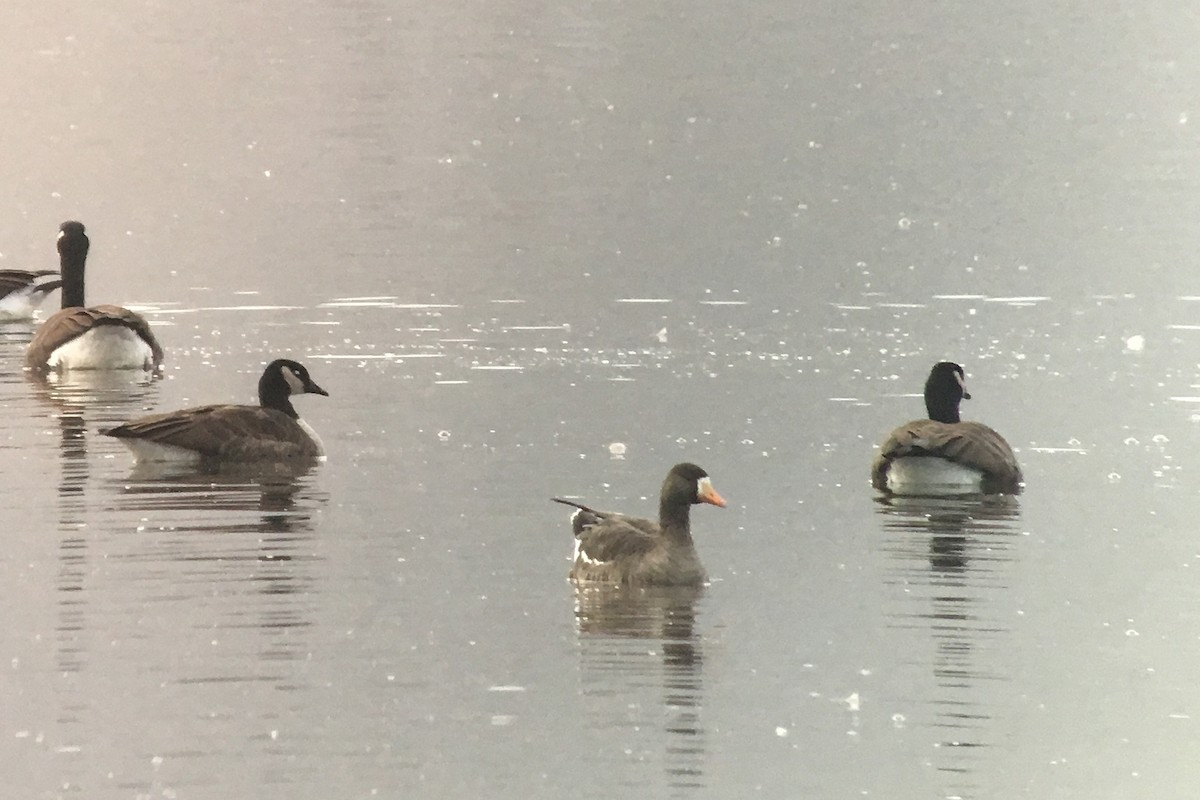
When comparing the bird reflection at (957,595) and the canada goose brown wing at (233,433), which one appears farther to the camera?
the canada goose brown wing at (233,433)

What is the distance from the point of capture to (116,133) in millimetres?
47719

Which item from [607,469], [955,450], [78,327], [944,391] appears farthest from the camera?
[78,327]

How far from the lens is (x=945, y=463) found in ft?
55.9

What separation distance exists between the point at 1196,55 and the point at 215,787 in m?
63.2

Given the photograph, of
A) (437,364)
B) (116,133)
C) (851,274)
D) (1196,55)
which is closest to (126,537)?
(437,364)

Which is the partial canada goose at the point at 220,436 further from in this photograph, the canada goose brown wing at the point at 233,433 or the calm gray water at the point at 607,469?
the calm gray water at the point at 607,469

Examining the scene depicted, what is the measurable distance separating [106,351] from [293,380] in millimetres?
4149

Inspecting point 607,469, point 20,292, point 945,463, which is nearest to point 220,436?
point 607,469

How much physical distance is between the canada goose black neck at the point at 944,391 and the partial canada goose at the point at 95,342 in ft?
24.7

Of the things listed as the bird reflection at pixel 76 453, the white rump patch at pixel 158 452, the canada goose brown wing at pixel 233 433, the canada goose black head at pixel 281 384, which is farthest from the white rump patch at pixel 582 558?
the canada goose black head at pixel 281 384

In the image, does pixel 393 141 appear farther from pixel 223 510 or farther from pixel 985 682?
pixel 985 682

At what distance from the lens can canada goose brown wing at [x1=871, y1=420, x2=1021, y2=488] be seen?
1689cm

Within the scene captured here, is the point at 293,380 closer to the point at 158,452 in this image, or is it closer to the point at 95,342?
the point at 158,452

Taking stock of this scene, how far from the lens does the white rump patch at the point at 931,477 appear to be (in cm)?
1691
